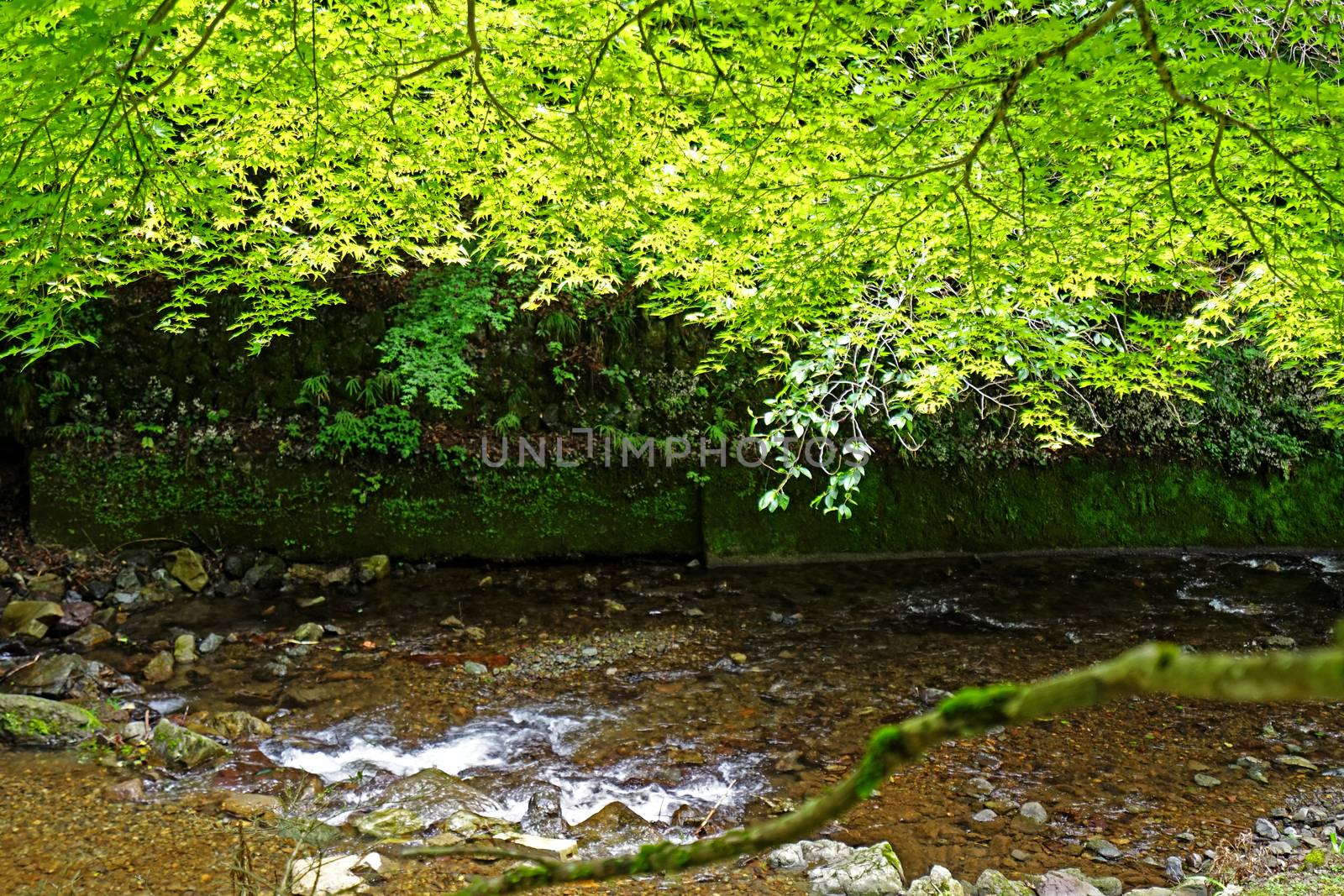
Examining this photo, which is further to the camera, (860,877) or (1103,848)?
(1103,848)

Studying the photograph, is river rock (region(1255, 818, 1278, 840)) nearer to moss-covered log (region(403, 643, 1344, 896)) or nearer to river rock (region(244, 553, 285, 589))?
moss-covered log (region(403, 643, 1344, 896))

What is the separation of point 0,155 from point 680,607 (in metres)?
5.29

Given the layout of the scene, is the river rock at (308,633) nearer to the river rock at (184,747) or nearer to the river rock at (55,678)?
the river rock at (55,678)

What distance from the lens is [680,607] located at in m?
6.82

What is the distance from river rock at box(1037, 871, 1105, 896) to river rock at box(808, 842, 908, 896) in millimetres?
380

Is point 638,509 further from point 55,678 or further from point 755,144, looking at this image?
→ point 755,144

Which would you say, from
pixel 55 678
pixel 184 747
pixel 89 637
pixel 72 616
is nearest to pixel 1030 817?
pixel 184 747

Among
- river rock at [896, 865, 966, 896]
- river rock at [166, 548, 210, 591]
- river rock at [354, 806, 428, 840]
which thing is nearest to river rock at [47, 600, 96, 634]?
river rock at [166, 548, 210, 591]

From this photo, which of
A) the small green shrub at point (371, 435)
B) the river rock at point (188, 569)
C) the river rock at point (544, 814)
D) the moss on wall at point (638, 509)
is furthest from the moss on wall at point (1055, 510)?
the river rock at point (188, 569)

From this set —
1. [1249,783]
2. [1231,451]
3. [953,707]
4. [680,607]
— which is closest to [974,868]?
[1249,783]

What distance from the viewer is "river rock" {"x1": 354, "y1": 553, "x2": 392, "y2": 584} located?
287 inches

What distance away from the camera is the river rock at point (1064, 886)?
292 cm

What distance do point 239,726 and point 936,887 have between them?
11.8 feet

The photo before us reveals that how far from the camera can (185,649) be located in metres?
5.50
